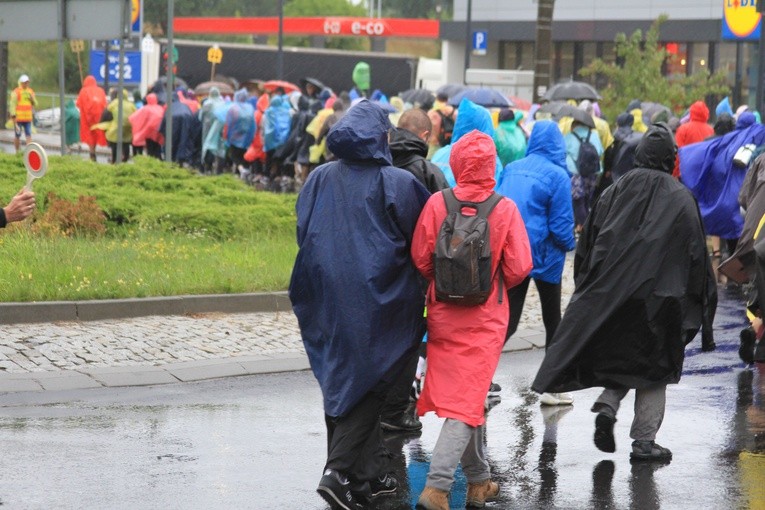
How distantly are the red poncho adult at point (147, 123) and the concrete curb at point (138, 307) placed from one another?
15.4 m

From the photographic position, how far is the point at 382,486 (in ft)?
21.6

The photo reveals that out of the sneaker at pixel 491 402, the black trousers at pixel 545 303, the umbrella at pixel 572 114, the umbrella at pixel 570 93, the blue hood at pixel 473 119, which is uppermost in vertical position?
the umbrella at pixel 570 93

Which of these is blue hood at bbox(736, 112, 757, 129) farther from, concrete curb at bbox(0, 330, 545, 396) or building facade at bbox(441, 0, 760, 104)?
building facade at bbox(441, 0, 760, 104)

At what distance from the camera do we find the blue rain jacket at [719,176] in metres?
14.5

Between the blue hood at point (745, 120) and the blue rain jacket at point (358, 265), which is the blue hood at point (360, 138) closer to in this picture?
the blue rain jacket at point (358, 265)

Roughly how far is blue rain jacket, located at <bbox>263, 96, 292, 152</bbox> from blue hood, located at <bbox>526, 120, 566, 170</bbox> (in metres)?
17.2

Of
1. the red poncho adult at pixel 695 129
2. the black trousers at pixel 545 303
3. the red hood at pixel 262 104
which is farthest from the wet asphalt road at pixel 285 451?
the red hood at pixel 262 104

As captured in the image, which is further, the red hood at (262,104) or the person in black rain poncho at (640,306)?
the red hood at (262,104)

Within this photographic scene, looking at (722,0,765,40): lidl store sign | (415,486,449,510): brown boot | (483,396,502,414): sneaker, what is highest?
(722,0,765,40): lidl store sign

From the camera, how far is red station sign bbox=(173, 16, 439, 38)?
2712 inches

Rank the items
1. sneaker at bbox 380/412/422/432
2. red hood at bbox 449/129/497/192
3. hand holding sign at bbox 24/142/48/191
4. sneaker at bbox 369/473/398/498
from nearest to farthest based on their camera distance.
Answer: red hood at bbox 449/129/497/192 < sneaker at bbox 369/473/398/498 < hand holding sign at bbox 24/142/48/191 < sneaker at bbox 380/412/422/432

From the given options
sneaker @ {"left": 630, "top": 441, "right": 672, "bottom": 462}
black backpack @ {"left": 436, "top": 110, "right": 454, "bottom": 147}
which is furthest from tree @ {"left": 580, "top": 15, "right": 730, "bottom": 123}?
sneaker @ {"left": 630, "top": 441, "right": 672, "bottom": 462}

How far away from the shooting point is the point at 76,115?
99.9ft

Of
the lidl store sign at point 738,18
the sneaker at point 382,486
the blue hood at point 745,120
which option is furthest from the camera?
the lidl store sign at point 738,18
